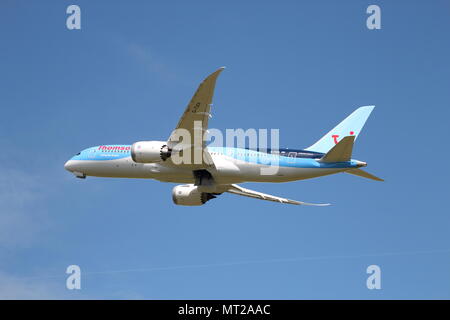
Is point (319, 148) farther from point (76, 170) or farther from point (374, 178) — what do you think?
point (76, 170)

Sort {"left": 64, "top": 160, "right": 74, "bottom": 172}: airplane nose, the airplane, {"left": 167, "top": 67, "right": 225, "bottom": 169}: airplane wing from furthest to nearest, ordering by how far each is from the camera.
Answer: {"left": 64, "top": 160, "right": 74, "bottom": 172}: airplane nose, the airplane, {"left": 167, "top": 67, "right": 225, "bottom": 169}: airplane wing

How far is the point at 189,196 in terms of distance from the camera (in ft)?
181

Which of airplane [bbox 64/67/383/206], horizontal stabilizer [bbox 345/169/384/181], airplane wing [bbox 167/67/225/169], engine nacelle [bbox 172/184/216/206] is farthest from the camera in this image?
engine nacelle [bbox 172/184/216/206]

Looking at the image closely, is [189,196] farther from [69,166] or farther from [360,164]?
[360,164]

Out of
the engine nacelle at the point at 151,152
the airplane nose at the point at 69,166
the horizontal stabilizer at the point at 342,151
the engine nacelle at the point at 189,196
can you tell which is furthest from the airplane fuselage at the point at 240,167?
the engine nacelle at the point at 189,196

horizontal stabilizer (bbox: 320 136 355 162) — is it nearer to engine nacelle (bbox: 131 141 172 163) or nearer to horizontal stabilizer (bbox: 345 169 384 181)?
horizontal stabilizer (bbox: 345 169 384 181)

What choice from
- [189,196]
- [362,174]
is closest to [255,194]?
[189,196]

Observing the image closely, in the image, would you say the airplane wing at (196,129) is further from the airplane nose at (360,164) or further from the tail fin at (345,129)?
the airplane nose at (360,164)

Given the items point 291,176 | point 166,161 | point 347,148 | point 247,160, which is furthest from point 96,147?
point 347,148

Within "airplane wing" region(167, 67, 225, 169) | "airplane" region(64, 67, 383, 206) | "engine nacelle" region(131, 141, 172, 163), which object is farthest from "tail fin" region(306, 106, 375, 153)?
"engine nacelle" region(131, 141, 172, 163)

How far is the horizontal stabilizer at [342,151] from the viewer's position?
43.7 m

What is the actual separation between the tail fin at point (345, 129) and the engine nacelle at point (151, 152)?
46.0 ft

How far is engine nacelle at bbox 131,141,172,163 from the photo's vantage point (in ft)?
149

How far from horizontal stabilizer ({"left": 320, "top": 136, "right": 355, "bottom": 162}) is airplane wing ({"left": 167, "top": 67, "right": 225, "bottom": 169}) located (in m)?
9.00
